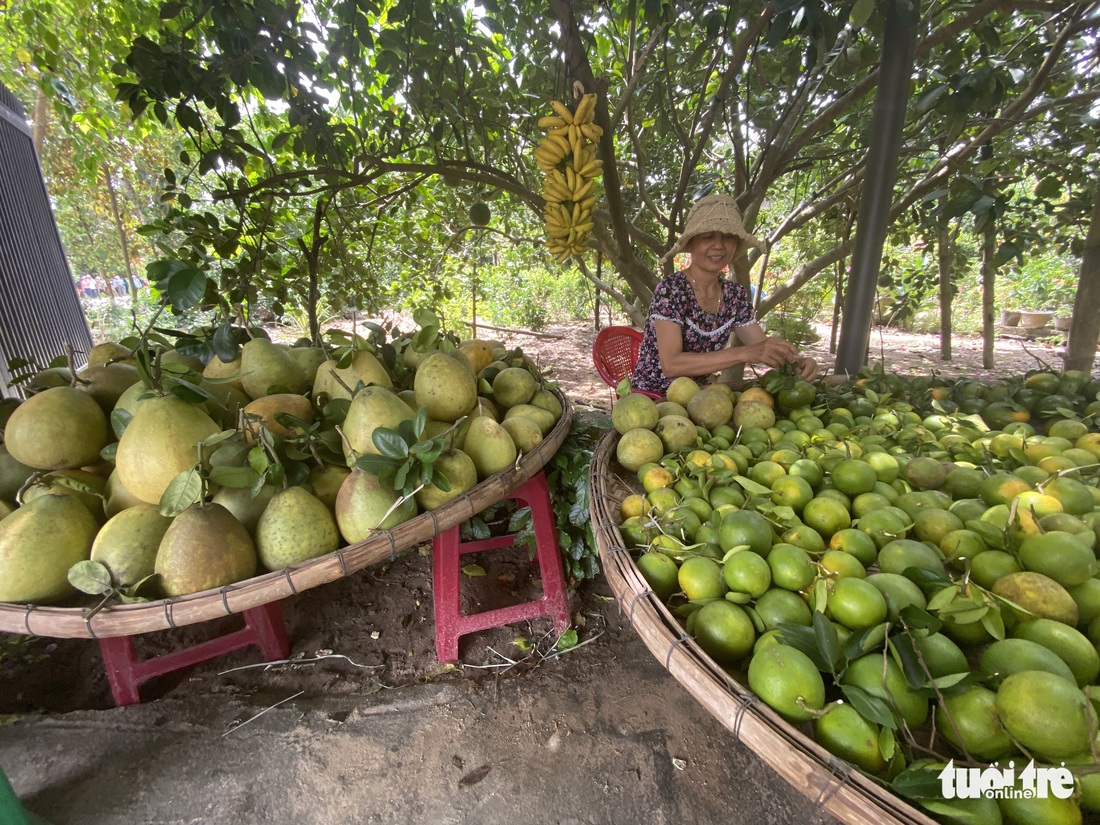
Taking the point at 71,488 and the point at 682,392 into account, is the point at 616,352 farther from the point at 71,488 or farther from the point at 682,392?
the point at 71,488

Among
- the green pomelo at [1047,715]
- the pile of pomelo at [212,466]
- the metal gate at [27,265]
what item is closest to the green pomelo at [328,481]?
the pile of pomelo at [212,466]

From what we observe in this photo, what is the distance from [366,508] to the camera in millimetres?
1258

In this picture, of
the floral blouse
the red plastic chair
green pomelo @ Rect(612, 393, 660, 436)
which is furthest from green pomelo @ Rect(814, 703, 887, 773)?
the red plastic chair

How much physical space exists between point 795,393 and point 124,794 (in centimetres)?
262

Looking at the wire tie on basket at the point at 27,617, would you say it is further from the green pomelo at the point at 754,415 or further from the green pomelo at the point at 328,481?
the green pomelo at the point at 754,415

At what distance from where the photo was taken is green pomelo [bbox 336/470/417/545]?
125cm

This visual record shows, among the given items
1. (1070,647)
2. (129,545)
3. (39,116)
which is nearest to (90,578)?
(129,545)

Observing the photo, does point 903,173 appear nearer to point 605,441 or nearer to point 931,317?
point 605,441

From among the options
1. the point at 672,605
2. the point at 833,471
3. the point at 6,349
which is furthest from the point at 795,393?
the point at 6,349

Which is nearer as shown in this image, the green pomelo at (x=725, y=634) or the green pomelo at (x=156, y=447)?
the green pomelo at (x=725, y=634)

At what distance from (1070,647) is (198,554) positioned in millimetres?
1753

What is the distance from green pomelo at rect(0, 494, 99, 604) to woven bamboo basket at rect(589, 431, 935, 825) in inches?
52.1

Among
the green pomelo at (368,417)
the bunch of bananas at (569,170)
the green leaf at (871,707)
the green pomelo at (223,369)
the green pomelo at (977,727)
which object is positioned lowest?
the green pomelo at (977,727)

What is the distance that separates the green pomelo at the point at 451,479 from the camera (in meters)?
1.36
